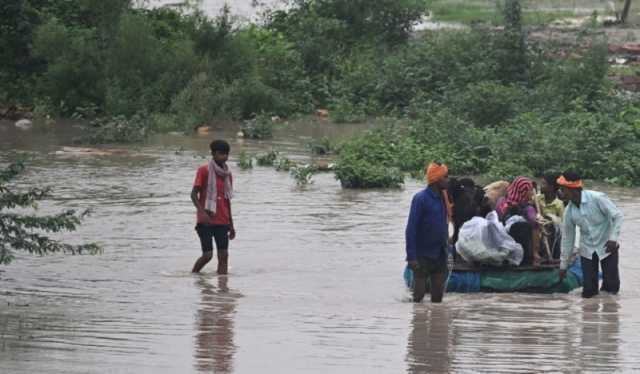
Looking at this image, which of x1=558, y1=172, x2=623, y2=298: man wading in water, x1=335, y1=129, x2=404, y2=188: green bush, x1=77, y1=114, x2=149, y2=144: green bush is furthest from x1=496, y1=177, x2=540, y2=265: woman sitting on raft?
x1=77, y1=114, x2=149, y2=144: green bush

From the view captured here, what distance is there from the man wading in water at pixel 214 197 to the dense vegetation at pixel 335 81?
808 centimetres

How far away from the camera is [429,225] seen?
429 inches

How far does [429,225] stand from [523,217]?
161 cm

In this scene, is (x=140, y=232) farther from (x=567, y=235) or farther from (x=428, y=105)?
(x=428, y=105)

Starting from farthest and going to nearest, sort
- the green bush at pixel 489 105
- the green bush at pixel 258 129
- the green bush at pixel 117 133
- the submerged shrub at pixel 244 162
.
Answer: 1. the green bush at pixel 258 129
2. the green bush at pixel 489 105
3. the green bush at pixel 117 133
4. the submerged shrub at pixel 244 162

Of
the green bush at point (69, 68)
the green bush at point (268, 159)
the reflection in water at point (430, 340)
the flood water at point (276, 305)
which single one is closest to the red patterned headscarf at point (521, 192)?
the flood water at point (276, 305)

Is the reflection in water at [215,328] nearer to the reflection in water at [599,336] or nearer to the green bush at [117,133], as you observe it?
the reflection in water at [599,336]

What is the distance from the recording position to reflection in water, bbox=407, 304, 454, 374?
8.90 m

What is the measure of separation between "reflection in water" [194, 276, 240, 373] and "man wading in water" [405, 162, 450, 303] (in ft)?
5.14

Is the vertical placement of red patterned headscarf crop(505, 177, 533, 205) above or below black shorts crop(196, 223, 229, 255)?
above

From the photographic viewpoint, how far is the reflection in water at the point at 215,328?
8734mm

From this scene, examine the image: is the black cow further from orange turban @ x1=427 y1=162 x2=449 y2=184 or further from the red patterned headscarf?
orange turban @ x1=427 y1=162 x2=449 y2=184

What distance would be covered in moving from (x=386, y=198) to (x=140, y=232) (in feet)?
13.7

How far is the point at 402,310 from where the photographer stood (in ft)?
36.3
